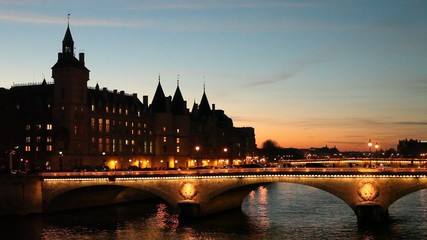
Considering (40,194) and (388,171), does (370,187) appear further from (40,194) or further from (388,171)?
(40,194)

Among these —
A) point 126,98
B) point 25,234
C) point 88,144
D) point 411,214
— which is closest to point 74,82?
point 88,144

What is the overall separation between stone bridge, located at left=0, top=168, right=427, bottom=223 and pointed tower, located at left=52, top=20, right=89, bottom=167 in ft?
92.9

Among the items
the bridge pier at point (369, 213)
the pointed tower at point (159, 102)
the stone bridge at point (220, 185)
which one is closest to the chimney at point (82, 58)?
the pointed tower at point (159, 102)

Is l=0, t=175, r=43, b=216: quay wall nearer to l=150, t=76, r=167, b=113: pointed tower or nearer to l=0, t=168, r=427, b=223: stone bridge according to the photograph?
l=0, t=168, r=427, b=223: stone bridge

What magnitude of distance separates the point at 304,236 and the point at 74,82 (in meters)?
75.9

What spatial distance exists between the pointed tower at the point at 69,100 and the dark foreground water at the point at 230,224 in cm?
3013

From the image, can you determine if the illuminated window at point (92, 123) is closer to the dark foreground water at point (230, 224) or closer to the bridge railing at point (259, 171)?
the dark foreground water at point (230, 224)

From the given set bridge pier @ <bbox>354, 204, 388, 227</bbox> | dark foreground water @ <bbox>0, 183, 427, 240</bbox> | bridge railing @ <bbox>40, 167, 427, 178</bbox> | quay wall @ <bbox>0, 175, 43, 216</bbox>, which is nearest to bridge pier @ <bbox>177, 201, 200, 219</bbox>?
dark foreground water @ <bbox>0, 183, 427, 240</bbox>

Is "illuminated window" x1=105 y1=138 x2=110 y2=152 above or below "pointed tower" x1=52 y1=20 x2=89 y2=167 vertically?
below

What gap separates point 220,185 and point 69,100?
192 feet

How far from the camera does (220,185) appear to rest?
287ft

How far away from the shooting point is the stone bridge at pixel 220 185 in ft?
256

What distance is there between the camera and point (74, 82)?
135 m

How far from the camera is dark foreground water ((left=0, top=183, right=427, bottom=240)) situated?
246 feet
